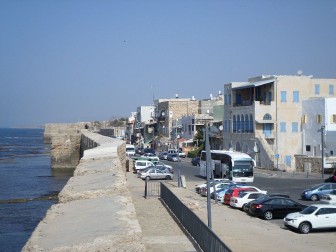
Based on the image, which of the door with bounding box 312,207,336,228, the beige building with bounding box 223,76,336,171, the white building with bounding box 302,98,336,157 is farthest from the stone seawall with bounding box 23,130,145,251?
the beige building with bounding box 223,76,336,171

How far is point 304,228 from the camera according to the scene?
71.1 feet

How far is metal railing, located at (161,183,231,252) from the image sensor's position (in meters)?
10.2

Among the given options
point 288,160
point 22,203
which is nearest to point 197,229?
point 22,203

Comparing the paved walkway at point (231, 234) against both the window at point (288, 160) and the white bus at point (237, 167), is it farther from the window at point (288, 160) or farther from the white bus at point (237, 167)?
the window at point (288, 160)

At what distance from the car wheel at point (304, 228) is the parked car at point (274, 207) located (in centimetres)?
395

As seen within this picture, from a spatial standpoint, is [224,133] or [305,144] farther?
[224,133]

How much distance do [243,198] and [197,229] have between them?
55.5 ft

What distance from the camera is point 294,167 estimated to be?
2184 inches

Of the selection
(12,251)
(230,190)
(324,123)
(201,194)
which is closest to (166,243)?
(12,251)

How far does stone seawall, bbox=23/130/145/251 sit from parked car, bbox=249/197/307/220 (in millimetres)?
13748

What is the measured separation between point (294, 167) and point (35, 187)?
26.8 m

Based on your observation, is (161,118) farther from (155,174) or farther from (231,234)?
(231,234)

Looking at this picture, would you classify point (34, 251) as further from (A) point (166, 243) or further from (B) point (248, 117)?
(B) point (248, 117)

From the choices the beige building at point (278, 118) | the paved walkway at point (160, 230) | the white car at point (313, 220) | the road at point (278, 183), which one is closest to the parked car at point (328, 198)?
the road at point (278, 183)
